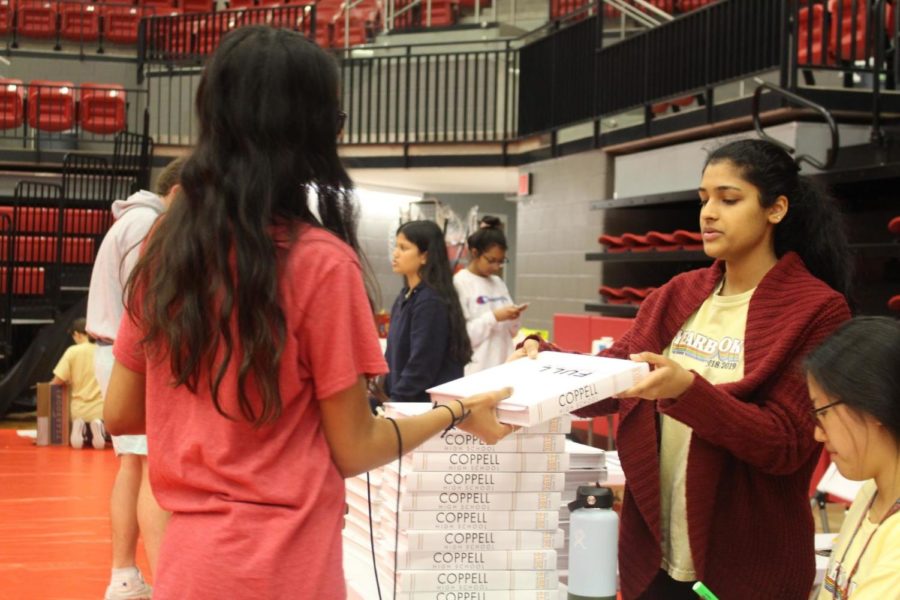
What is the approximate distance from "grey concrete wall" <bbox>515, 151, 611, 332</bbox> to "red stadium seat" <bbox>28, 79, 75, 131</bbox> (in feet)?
19.7

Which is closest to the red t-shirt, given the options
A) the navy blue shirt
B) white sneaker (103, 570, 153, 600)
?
white sneaker (103, 570, 153, 600)

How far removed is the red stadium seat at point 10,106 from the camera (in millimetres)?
13562

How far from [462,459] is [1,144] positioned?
13150 mm

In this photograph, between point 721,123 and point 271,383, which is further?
point 721,123

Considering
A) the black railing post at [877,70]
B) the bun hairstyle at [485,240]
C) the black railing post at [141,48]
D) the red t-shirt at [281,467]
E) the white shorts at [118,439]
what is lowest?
the white shorts at [118,439]

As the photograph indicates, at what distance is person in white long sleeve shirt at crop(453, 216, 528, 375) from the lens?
6.11 metres

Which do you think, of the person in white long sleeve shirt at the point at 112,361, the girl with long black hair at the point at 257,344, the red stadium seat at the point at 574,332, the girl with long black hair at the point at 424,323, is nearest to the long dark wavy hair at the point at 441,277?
the girl with long black hair at the point at 424,323

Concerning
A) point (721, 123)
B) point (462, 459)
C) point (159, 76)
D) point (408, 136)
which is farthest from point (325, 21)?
point (462, 459)

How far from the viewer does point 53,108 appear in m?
13.8

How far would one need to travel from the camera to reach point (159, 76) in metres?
14.4

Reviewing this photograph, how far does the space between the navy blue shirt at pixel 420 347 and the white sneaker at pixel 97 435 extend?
4.47 m

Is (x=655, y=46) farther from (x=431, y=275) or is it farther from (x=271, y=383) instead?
(x=271, y=383)

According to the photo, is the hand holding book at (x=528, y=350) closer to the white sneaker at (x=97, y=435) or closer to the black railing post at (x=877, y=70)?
the black railing post at (x=877, y=70)

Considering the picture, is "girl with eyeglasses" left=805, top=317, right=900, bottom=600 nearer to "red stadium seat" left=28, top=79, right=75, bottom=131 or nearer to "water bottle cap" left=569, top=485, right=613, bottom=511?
"water bottle cap" left=569, top=485, right=613, bottom=511
